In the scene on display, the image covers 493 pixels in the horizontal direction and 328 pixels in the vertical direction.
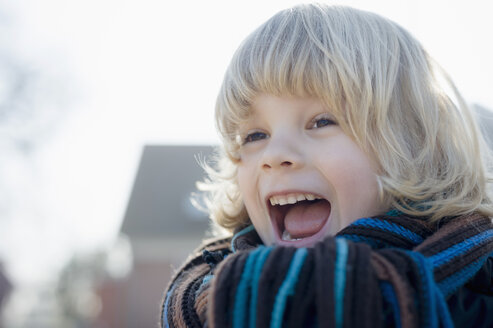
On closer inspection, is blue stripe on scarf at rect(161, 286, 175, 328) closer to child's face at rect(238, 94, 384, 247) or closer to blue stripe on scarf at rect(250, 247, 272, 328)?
child's face at rect(238, 94, 384, 247)

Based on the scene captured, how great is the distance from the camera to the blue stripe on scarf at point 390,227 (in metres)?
1.53

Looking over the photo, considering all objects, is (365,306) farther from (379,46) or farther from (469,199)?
(379,46)

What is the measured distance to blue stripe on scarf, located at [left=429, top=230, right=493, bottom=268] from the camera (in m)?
1.38

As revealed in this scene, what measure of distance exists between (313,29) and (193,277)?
→ 3.06ft

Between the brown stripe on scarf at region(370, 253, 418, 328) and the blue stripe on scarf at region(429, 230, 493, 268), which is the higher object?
the brown stripe on scarf at region(370, 253, 418, 328)

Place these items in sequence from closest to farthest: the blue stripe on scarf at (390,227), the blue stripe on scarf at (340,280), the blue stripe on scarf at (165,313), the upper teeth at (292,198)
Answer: the blue stripe on scarf at (340,280) < the blue stripe on scarf at (390,227) < the blue stripe on scarf at (165,313) < the upper teeth at (292,198)

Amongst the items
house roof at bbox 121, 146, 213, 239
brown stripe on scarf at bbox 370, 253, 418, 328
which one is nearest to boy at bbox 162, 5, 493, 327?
brown stripe on scarf at bbox 370, 253, 418, 328

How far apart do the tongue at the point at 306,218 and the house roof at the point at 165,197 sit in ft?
53.0

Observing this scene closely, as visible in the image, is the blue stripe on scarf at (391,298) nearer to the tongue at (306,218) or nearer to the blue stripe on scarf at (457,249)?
the blue stripe on scarf at (457,249)

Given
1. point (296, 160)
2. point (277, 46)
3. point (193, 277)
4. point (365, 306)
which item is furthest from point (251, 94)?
point (365, 306)

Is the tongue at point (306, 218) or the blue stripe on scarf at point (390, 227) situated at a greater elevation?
the blue stripe on scarf at point (390, 227)

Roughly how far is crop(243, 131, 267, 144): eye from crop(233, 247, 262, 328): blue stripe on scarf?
2.20 ft

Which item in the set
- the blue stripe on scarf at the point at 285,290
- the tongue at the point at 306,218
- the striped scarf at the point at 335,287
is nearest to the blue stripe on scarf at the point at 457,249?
the striped scarf at the point at 335,287

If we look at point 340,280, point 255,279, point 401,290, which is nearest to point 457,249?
point 401,290
